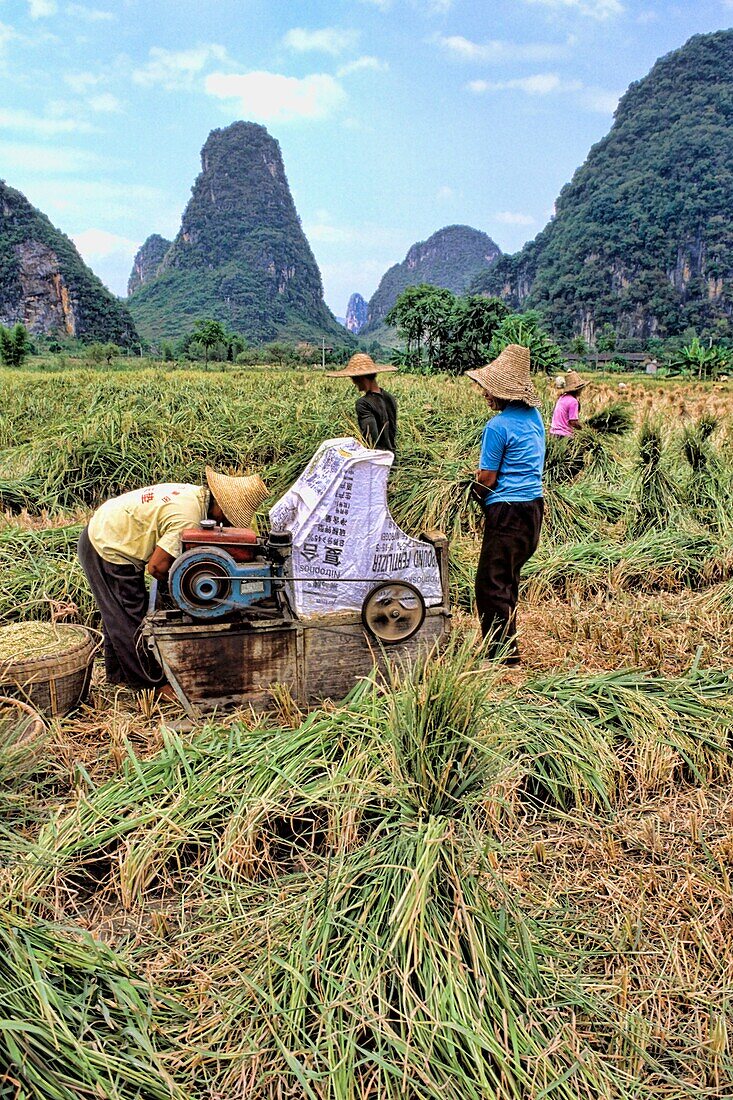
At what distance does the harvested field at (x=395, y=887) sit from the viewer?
4.85 ft

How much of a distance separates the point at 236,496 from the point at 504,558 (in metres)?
1.22

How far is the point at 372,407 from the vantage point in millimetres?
4500

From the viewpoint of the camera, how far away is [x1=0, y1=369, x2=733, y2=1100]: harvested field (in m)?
1.48

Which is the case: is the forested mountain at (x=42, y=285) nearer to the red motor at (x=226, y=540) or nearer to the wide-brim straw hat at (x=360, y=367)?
the wide-brim straw hat at (x=360, y=367)

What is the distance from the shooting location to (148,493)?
2906 millimetres

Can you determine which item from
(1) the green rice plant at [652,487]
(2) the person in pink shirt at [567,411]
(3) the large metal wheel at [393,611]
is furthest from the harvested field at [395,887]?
(2) the person in pink shirt at [567,411]

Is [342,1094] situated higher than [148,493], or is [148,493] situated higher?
[148,493]

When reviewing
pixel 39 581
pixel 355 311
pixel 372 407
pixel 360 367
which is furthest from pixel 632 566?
pixel 355 311

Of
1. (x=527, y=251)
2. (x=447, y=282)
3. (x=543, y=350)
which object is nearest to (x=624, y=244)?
(x=527, y=251)

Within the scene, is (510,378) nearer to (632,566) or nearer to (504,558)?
(504,558)

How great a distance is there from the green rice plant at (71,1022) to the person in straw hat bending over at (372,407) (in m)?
3.22

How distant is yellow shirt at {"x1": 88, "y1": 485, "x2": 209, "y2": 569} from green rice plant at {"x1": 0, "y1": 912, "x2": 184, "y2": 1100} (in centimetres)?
148

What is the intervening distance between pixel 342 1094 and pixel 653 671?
2.25m

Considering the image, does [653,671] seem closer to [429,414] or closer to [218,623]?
[218,623]
